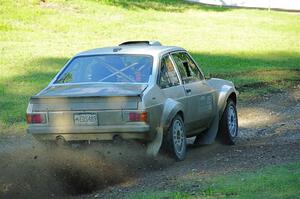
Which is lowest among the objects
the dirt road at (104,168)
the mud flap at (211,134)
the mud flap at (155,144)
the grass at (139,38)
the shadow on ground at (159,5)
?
the shadow on ground at (159,5)

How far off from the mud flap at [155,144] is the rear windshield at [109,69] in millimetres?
752

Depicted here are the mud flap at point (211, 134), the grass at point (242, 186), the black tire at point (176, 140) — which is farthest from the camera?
the mud flap at point (211, 134)

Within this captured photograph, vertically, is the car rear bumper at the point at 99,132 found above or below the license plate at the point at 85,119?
below

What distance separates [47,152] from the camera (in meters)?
9.83

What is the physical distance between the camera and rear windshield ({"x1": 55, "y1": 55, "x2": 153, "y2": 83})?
1043cm

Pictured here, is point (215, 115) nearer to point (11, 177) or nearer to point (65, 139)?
point (65, 139)

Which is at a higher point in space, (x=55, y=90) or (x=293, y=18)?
(x=55, y=90)

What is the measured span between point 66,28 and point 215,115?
20044mm

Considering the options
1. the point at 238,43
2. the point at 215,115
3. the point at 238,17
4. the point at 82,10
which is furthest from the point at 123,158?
the point at 238,17

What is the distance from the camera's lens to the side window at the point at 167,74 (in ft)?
34.8

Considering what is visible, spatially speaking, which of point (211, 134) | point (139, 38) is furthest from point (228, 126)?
point (139, 38)

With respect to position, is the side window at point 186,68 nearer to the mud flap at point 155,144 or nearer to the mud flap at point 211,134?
the mud flap at point 211,134

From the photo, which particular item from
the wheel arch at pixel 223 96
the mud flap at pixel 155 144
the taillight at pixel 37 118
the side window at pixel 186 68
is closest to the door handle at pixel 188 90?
the side window at pixel 186 68

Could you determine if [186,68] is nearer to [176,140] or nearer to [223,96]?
[223,96]
